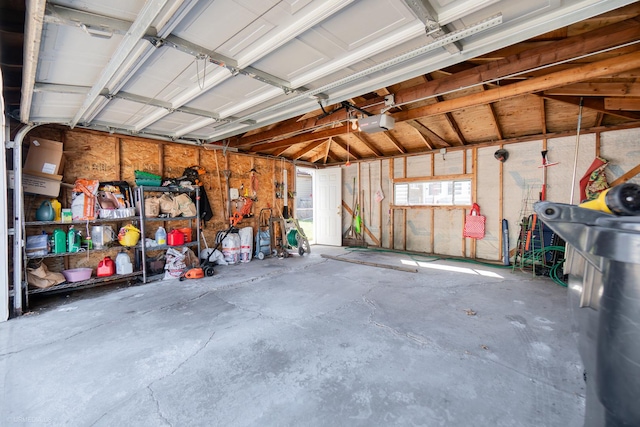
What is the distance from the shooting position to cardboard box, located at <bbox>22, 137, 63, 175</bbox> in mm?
3850

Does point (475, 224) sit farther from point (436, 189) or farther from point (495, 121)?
point (495, 121)

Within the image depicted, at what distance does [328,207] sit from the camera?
902cm

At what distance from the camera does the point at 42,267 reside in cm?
388

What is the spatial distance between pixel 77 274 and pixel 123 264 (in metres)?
0.58

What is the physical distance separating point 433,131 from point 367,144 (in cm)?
179

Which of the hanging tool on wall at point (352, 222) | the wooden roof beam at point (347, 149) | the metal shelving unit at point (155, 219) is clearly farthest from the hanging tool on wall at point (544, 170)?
the metal shelving unit at point (155, 219)

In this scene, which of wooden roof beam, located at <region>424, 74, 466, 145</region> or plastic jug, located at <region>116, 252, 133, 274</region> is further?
wooden roof beam, located at <region>424, 74, 466, 145</region>

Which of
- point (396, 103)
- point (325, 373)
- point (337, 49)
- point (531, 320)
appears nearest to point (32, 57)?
point (337, 49)

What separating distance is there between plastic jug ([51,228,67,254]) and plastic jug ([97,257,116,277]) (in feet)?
1.73

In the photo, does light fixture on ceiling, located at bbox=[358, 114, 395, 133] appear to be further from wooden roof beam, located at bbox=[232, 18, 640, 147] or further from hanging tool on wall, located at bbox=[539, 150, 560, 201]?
hanging tool on wall, located at bbox=[539, 150, 560, 201]

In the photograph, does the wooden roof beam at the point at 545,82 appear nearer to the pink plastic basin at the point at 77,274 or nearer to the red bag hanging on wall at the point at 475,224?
the red bag hanging on wall at the point at 475,224

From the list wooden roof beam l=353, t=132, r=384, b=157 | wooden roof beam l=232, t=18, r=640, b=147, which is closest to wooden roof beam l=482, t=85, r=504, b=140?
wooden roof beam l=232, t=18, r=640, b=147

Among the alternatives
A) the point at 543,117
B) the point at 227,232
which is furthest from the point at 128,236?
the point at 543,117

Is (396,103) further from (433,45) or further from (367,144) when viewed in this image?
(367,144)
